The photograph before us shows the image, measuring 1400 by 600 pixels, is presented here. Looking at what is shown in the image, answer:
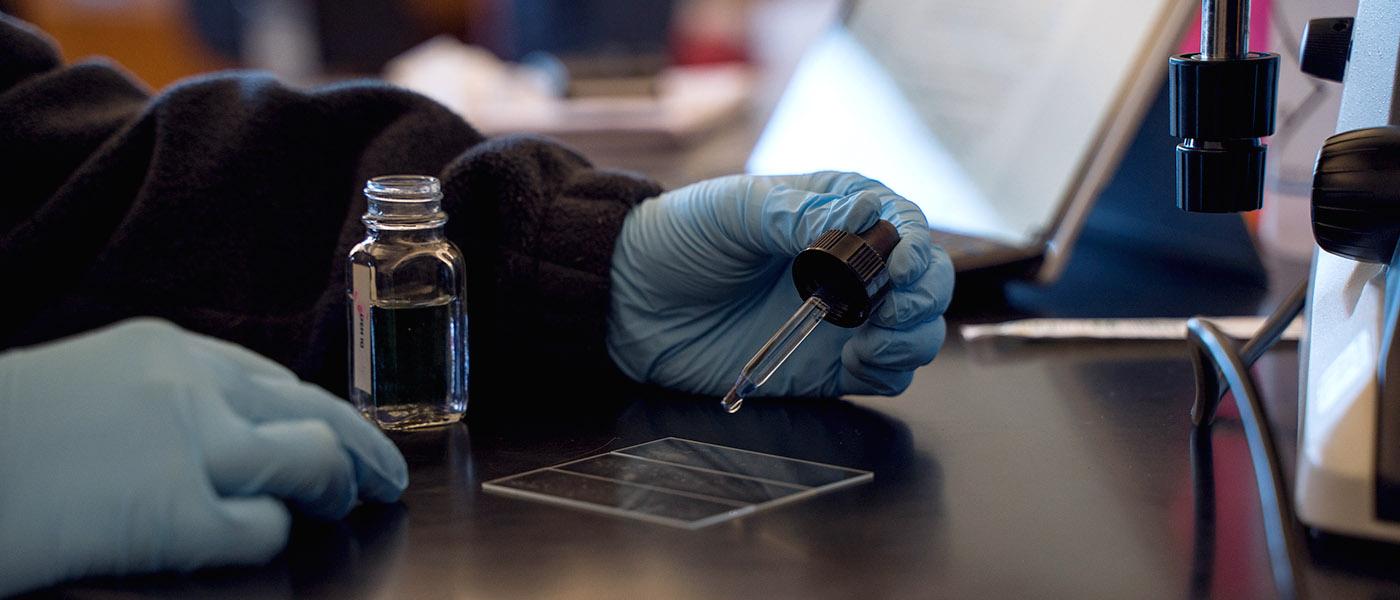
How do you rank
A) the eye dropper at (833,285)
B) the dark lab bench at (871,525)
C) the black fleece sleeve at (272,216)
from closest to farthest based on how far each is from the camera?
the dark lab bench at (871,525)
the eye dropper at (833,285)
the black fleece sleeve at (272,216)

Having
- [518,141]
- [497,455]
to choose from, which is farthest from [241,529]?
[518,141]

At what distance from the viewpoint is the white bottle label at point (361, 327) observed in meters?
0.79

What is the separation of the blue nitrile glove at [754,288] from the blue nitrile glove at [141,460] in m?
0.33

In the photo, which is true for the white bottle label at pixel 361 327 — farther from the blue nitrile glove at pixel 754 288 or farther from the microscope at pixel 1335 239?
the microscope at pixel 1335 239

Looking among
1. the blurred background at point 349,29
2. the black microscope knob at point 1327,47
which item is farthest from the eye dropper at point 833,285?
the blurred background at point 349,29

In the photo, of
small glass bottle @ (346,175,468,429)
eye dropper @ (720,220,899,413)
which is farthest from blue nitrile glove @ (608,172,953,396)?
small glass bottle @ (346,175,468,429)

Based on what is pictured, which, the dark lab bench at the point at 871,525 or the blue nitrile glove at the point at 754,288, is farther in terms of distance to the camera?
the blue nitrile glove at the point at 754,288

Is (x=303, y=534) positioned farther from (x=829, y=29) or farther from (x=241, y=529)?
(x=829, y=29)

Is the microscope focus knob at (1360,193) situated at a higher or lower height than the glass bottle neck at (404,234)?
higher

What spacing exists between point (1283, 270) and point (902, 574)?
899 mm

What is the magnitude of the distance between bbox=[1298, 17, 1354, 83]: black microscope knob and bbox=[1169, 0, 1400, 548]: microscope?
10 millimetres

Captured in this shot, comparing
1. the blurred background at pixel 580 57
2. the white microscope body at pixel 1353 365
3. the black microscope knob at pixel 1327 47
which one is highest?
the black microscope knob at pixel 1327 47

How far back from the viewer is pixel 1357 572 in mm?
526

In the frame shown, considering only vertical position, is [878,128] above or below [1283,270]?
above
